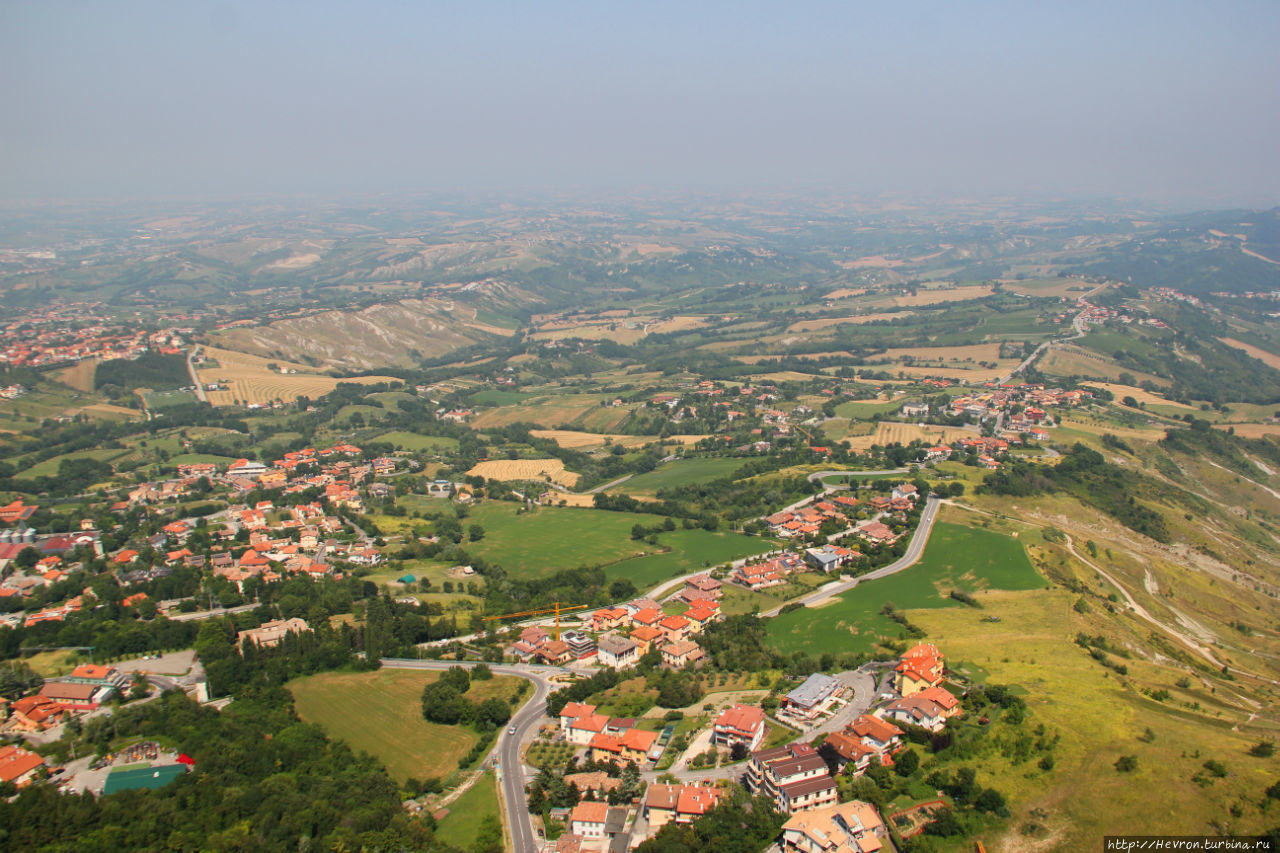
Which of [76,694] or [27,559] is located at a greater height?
[76,694]

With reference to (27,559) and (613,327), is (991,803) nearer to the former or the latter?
(27,559)

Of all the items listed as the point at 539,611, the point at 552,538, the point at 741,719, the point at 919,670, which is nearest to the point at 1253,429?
the point at 552,538

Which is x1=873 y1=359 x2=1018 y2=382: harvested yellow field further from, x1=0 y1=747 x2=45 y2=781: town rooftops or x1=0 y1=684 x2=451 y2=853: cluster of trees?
x1=0 y1=747 x2=45 y2=781: town rooftops

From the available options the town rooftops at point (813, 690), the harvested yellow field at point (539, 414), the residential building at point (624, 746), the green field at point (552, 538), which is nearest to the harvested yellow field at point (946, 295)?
the harvested yellow field at point (539, 414)

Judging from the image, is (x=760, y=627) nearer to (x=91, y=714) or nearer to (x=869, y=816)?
(x=869, y=816)

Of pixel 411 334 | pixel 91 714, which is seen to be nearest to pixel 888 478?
pixel 91 714
